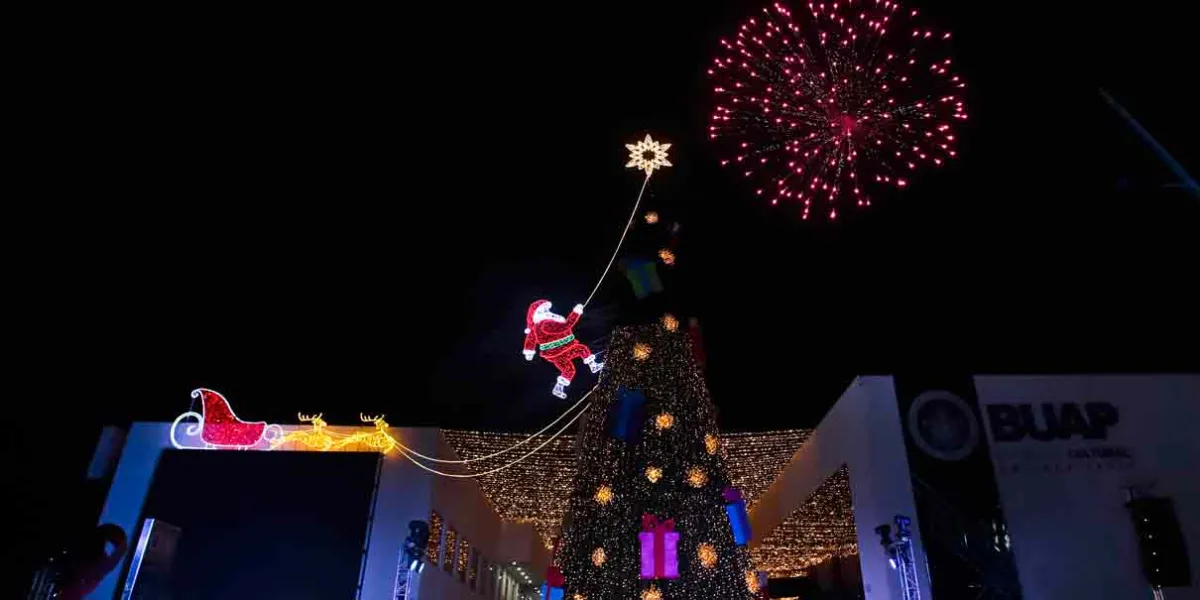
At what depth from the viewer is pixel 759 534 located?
18641 mm

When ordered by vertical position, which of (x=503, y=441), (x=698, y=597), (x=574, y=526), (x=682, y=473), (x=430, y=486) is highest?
(x=503, y=441)

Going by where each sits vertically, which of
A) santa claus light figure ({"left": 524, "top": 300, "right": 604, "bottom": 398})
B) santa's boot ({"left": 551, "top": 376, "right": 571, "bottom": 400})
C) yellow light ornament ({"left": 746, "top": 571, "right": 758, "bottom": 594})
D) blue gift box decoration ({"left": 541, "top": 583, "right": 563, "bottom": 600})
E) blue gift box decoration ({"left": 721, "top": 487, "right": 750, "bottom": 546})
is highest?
santa claus light figure ({"left": 524, "top": 300, "right": 604, "bottom": 398})

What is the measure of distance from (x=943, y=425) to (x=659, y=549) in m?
7.57

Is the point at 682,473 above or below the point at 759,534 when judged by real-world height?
below

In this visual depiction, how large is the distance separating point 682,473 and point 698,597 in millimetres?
920

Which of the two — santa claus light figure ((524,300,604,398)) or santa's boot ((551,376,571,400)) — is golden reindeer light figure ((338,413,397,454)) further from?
santa's boot ((551,376,571,400))

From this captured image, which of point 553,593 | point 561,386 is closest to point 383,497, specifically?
point 561,386

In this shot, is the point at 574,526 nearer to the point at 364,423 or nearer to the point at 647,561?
the point at 647,561

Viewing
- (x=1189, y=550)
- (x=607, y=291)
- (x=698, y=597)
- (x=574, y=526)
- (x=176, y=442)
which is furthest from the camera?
(x=176, y=442)

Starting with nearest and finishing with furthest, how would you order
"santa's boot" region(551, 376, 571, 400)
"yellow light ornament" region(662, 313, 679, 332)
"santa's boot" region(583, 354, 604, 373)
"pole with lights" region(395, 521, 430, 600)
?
"yellow light ornament" region(662, 313, 679, 332) → "santa's boot" region(583, 354, 604, 373) → "santa's boot" region(551, 376, 571, 400) → "pole with lights" region(395, 521, 430, 600)

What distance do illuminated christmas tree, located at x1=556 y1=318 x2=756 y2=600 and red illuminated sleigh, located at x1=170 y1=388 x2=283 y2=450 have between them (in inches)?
312

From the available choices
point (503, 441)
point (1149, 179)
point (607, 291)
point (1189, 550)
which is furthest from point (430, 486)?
point (1189, 550)

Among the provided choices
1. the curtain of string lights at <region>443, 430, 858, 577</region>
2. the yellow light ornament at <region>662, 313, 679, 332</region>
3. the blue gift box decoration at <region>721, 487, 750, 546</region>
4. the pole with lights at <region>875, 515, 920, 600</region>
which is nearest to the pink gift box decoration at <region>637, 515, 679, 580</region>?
the blue gift box decoration at <region>721, 487, 750, 546</region>

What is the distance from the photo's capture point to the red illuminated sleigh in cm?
1139
